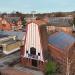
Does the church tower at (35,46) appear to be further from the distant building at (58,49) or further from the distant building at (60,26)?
the distant building at (60,26)

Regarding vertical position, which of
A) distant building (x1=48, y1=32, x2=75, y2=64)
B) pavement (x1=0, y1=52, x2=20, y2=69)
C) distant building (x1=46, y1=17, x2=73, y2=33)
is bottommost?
pavement (x1=0, y1=52, x2=20, y2=69)

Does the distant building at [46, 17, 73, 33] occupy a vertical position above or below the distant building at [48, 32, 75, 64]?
above

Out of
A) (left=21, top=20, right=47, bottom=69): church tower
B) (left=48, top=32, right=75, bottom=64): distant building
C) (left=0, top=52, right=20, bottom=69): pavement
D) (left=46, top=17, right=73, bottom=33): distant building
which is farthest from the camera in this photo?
(left=46, top=17, right=73, bottom=33): distant building

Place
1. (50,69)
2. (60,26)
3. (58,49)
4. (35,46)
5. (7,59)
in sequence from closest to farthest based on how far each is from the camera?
(50,69)
(35,46)
(58,49)
(7,59)
(60,26)

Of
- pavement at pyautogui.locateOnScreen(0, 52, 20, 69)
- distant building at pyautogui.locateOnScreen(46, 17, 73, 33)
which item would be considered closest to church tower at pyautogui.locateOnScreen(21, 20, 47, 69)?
pavement at pyautogui.locateOnScreen(0, 52, 20, 69)

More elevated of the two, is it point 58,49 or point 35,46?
point 35,46

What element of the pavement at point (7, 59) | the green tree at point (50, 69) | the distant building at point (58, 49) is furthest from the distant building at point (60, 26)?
the green tree at point (50, 69)

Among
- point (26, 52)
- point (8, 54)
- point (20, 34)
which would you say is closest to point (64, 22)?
point (20, 34)

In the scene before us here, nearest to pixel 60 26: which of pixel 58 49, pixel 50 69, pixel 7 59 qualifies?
pixel 7 59

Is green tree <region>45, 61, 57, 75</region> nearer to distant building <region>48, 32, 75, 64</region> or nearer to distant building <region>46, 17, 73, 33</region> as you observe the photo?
distant building <region>48, 32, 75, 64</region>

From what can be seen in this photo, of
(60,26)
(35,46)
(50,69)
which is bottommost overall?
(50,69)

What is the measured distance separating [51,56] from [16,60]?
6723 millimetres

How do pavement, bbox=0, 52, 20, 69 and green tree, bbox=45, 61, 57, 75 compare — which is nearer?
green tree, bbox=45, 61, 57, 75

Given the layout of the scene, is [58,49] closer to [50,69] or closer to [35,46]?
[35,46]
